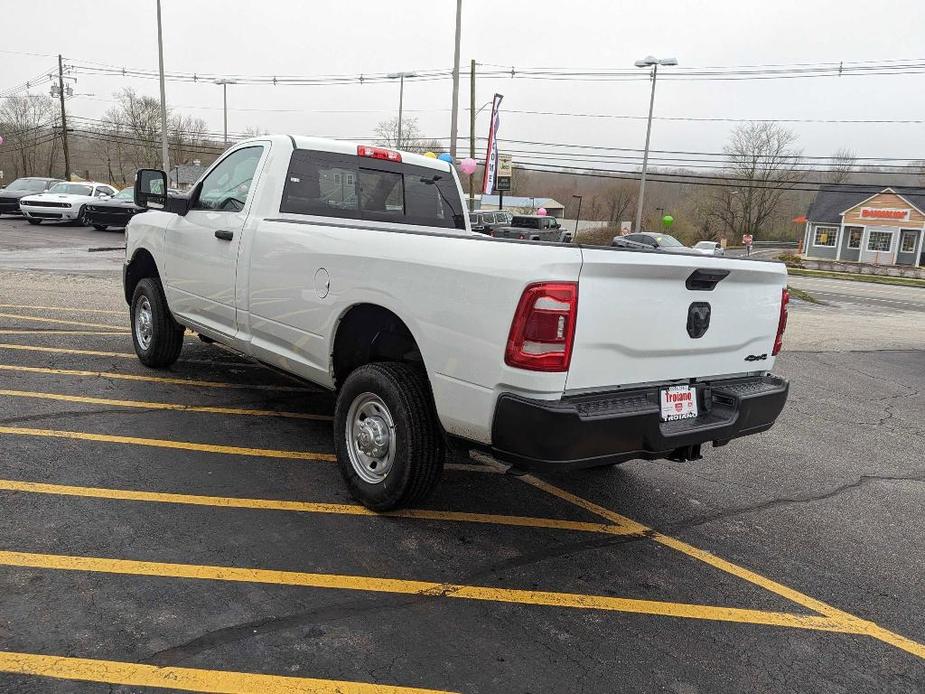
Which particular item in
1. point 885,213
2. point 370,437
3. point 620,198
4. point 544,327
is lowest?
point 370,437

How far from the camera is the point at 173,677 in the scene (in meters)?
2.46

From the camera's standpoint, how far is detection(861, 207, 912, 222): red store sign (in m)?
53.6

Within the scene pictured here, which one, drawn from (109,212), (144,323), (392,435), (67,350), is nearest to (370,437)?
(392,435)

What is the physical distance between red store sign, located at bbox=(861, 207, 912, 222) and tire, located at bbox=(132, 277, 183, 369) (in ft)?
197

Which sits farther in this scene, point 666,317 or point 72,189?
point 72,189

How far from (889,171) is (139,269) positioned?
55378 mm

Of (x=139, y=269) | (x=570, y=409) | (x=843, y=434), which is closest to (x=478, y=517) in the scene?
(x=570, y=409)

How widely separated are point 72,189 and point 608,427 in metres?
26.7

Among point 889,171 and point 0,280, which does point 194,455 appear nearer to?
point 0,280

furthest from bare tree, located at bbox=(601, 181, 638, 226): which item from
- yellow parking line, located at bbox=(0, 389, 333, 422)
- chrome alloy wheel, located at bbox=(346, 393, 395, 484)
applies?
chrome alloy wheel, located at bbox=(346, 393, 395, 484)

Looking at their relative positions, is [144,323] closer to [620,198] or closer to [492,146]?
[492,146]

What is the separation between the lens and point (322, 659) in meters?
2.60

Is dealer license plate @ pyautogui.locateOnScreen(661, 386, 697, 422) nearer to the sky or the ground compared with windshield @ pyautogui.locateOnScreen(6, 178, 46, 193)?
nearer to the ground

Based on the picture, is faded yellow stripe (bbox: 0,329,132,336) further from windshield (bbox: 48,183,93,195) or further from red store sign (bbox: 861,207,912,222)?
red store sign (bbox: 861,207,912,222)
